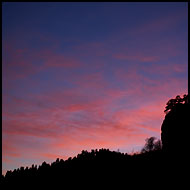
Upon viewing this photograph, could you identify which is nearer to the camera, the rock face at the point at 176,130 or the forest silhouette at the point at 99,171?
the forest silhouette at the point at 99,171

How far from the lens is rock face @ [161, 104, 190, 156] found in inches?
683

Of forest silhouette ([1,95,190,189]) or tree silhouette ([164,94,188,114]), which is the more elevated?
tree silhouette ([164,94,188,114])

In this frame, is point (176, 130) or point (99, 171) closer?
point (99, 171)

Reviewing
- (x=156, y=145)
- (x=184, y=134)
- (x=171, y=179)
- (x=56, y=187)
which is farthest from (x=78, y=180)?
(x=156, y=145)

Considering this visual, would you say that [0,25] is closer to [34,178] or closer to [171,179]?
[34,178]

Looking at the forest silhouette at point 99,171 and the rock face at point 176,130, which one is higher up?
the rock face at point 176,130

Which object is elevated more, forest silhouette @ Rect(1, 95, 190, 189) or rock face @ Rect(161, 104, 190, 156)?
rock face @ Rect(161, 104, 190, 156)

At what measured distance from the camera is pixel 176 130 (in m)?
18.4

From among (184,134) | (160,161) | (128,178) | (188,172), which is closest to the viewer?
(128,178)

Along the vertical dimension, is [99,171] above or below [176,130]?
below

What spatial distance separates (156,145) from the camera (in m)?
55.6

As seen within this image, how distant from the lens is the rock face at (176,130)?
1736cm

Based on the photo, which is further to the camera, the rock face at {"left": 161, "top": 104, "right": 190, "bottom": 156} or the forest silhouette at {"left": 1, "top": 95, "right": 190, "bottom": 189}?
the rock face at {"left": 161, "top": 104, "right": 190, "bottom": 156}

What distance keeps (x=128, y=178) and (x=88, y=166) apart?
2.12m
